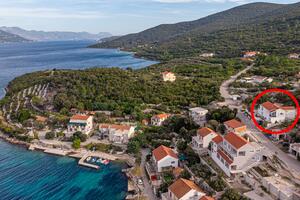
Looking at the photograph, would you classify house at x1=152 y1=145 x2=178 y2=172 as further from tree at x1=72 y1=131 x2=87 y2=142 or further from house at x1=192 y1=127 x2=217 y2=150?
tree at x1=72 y1=131 x2=87 y2=142

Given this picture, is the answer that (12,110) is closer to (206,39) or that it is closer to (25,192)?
(25,192)

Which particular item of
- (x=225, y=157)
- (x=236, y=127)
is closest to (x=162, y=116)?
(x=236, y=127)

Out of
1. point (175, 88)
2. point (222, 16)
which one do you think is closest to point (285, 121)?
point (175, 88)

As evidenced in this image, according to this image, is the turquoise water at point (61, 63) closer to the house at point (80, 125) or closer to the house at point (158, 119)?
the house at point (80, 125)

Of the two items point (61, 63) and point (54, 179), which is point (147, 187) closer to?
point (54, 179)

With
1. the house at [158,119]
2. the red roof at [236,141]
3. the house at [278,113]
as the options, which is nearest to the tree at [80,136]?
the house at [158,119]

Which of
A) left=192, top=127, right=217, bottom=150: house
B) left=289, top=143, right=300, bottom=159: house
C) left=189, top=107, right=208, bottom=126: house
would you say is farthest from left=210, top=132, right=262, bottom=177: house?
left=189, top=107, right=208, bottom=126: house
